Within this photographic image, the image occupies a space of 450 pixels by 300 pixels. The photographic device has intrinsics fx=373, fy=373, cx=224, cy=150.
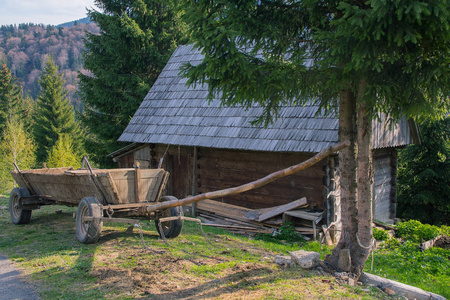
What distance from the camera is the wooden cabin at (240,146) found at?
9.66m

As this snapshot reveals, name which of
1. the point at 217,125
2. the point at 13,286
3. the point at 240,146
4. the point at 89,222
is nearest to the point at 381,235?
the point at 240,146

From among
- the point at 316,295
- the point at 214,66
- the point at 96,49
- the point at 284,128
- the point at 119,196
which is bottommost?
the point at 316,295

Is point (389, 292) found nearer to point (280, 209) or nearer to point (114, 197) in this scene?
point (280, 209)

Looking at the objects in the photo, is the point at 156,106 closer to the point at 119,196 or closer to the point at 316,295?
the point at 119,196

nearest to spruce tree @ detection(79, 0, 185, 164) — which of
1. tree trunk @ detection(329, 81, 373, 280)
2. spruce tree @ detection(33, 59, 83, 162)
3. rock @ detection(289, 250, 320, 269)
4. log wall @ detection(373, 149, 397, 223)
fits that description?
log wall @ detection(373, 149, 397, 223)

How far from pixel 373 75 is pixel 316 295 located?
3270 mm

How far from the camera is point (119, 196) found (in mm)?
7273

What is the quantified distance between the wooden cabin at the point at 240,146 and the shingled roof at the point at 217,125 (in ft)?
0.09

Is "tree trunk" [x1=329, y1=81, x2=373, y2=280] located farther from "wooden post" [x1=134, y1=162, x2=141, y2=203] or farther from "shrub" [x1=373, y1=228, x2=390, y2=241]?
"shrub" [x1=373, y1=228, x2=390, y2=241]

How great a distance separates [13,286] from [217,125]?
7324 millimetres

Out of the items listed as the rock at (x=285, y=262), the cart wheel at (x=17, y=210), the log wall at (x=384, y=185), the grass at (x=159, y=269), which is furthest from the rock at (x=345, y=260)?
the cart wheel at (x=17, y=210)

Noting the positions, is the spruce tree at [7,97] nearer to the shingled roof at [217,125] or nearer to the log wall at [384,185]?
the shingled roof at [217,125]

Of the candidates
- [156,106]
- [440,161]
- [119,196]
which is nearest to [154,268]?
[119,196]

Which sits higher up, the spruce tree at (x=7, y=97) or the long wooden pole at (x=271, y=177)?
the spruce tree at (x=7, y=97)
